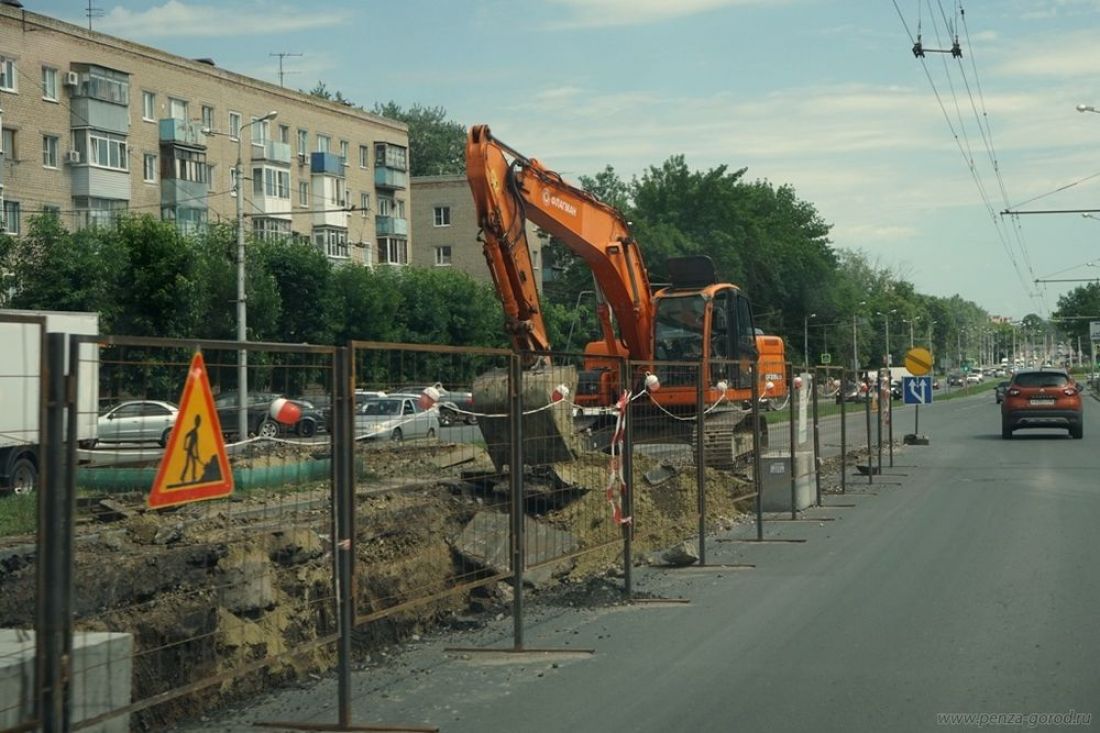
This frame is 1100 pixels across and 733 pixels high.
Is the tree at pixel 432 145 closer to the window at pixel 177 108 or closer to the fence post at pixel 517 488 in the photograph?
the window at pixel 177 108

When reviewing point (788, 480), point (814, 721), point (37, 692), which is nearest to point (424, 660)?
point (814, 721)

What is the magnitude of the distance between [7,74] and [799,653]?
4486cm

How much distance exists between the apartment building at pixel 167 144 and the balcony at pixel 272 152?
59 mm

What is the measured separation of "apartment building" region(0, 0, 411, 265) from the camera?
47.2 m

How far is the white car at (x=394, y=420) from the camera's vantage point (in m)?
6.52

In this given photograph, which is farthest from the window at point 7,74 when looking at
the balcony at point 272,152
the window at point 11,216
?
the balcony at point 272,152

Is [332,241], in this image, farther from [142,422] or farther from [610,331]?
[142,422]

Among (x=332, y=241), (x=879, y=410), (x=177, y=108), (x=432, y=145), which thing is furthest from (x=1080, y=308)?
(x=879, y=410)

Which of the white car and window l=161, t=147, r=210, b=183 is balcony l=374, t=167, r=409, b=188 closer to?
window l=161, t=147, r=210, b=183

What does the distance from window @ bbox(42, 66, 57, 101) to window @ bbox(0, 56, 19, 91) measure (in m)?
1.36

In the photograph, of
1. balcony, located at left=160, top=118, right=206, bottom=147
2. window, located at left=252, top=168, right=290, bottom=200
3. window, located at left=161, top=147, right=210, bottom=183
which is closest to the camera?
balcony, located at left=160, top=118, right=206, bottom=147

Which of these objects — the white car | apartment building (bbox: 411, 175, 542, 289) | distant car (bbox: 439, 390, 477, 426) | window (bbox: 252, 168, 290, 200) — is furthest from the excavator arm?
apartment building (bbox: 411, 175, 542, 289)

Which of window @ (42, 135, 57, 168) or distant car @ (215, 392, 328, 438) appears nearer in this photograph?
distant car @ (215, 392, 328, 438)

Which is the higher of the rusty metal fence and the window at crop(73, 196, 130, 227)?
the window at crop(73, 196, 130, 227)
